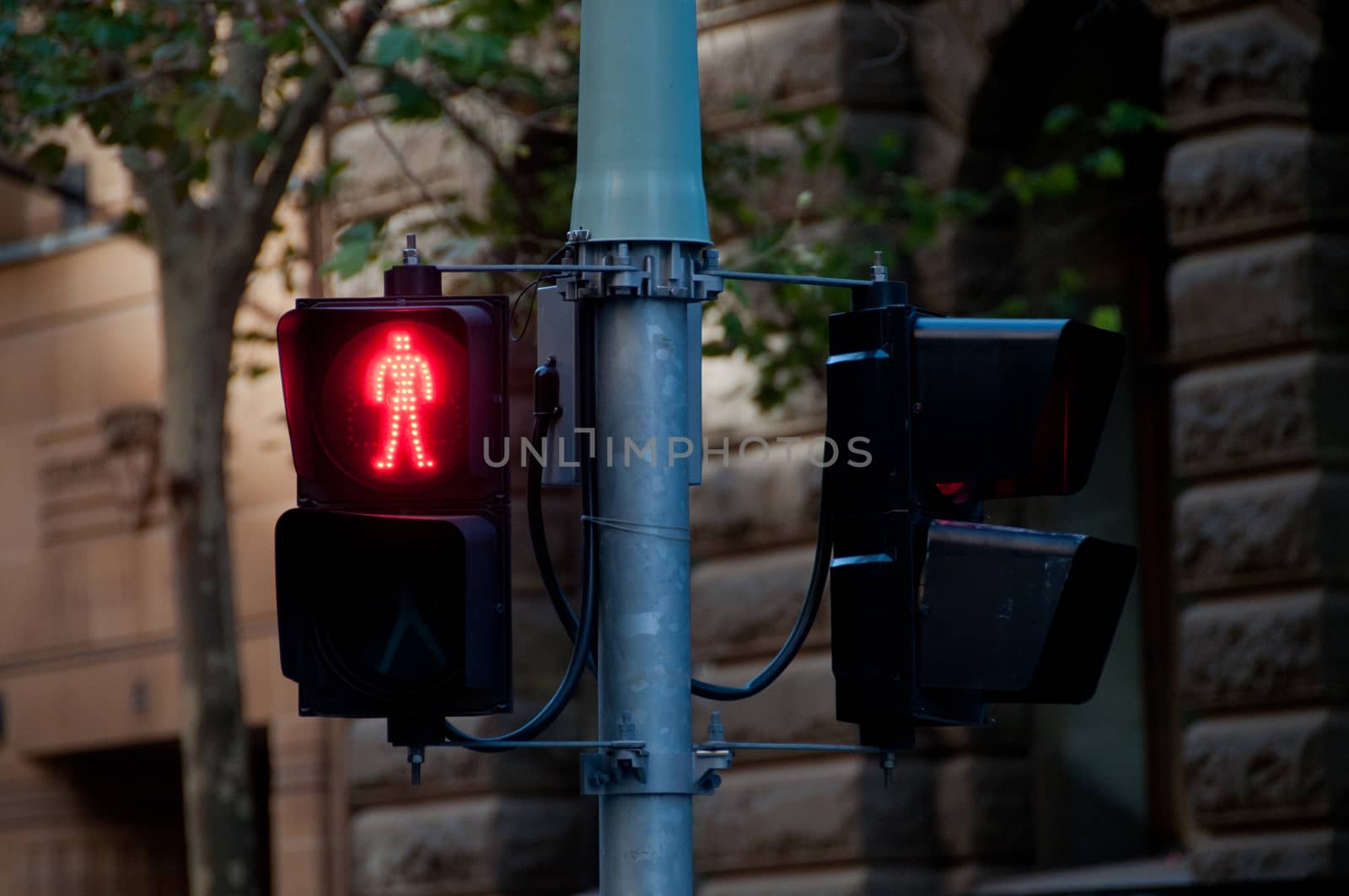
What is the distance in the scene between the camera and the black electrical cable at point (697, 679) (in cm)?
425

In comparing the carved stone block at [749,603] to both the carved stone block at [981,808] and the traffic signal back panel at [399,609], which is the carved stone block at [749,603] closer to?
the carved stone block at [981,808]

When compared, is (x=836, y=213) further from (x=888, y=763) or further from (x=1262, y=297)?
(x=888, y=763)

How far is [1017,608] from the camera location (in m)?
4.11

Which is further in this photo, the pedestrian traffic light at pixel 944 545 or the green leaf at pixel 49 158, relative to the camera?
the green leaf at pixel 49 158

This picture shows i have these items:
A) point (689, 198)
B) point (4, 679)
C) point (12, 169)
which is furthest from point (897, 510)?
point (4, 679)

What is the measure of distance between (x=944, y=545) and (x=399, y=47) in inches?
181

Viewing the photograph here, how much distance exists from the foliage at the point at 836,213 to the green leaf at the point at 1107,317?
0.01 meters

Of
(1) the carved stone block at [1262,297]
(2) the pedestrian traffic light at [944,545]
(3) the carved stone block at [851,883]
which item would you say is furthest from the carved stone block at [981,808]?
(2) the pedestrian traffic light at [944,545]

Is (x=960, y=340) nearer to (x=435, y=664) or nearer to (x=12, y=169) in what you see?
(x=435, y=664)

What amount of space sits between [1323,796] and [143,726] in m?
7.39

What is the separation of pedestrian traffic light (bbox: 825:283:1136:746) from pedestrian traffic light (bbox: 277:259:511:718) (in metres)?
0.71

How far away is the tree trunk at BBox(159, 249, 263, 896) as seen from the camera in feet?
27.5

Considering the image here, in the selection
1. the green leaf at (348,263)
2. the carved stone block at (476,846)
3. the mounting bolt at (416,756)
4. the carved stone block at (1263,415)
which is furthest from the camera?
the carved stone block at (476,846)

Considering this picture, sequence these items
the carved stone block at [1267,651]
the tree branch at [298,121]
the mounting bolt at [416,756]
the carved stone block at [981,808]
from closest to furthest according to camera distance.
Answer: the mounting bolt at [416,756] < the carved stone block at [1267,651] < the tree branch at [298,121] < the carved stone block at [981,808]
